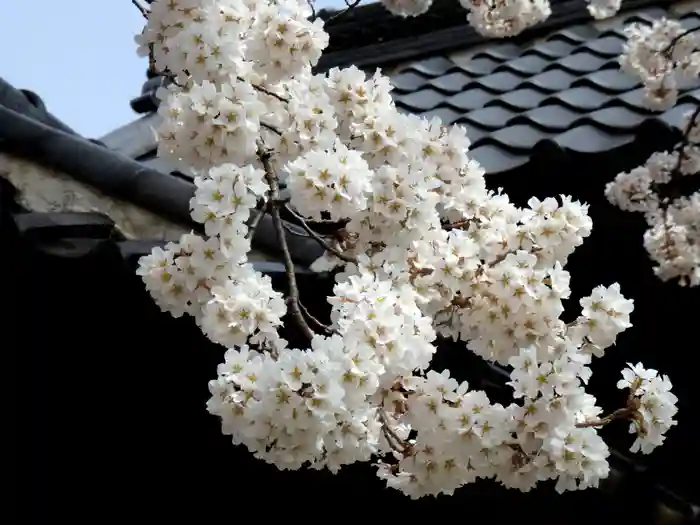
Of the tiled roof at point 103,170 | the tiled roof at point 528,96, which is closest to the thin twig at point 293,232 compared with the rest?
the tiled roof at point 103,170

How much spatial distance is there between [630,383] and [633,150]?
1606 millimetres

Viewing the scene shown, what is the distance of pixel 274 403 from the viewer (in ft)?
5.42

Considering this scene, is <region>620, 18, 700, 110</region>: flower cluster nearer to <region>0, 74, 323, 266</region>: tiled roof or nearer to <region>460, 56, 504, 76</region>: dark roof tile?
<region>460, 56, 504, 76</region>: dark roof tile

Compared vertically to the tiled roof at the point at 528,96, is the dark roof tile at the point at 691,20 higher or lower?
higher

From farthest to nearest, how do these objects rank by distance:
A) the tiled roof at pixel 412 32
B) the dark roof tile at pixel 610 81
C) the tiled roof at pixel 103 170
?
the tiled roof at pixel 412 32
the dark roof tile at pixel 610 81
the tiled roof at pixel 103 170

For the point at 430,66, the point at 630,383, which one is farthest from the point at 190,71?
the point at 430,66

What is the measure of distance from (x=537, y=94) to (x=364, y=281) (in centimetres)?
243

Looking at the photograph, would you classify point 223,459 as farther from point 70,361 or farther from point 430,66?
point 430,66

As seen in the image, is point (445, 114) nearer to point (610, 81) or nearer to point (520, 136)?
point (520, 136)

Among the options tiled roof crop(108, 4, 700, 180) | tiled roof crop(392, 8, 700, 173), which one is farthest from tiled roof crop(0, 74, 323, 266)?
tiled roof crop(392, 8, 700, 173)

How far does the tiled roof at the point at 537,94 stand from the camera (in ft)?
11.3

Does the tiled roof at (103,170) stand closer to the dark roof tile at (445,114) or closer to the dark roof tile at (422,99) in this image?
the dark roof tile at (445,114)

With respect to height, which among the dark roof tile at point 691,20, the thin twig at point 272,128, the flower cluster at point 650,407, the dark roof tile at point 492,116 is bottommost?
the flower cluster at point 650,407

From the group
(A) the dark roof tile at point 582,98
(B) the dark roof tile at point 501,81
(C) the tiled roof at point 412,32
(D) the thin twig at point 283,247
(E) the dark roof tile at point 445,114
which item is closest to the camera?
(D) the thin twig at point 283,247
